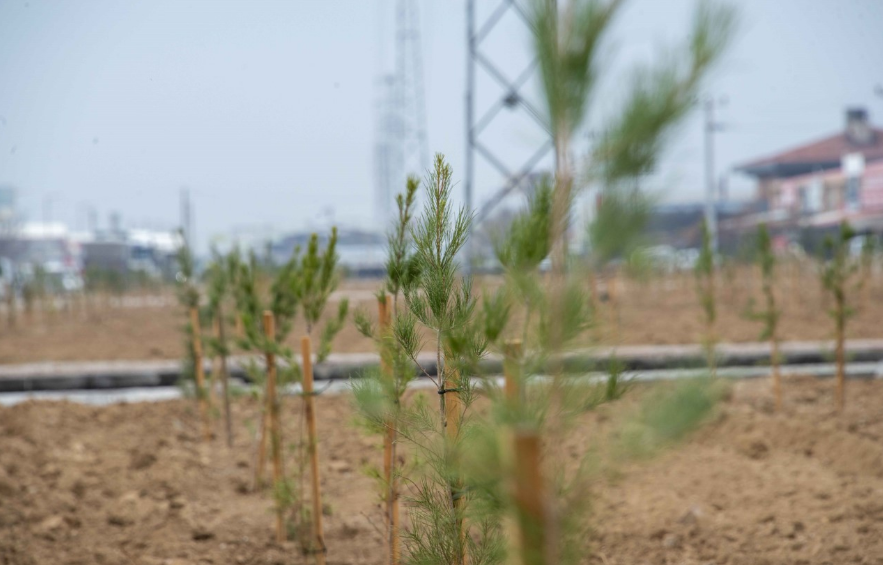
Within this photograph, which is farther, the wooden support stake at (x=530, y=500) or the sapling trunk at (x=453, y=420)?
the sapling trunk at (x=453, y=420)

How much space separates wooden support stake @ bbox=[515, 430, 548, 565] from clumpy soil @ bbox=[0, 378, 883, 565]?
130 cm

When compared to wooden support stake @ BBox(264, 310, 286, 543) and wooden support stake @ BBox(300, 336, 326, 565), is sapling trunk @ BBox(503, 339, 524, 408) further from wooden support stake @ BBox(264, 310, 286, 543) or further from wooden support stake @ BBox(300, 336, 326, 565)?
wooden support stake @ BBox(264, 310, 286, 543)

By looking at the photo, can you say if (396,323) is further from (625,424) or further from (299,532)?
(299,532)

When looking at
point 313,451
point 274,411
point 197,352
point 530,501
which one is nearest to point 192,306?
point 197,352

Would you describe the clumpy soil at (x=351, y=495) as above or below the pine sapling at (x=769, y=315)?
below

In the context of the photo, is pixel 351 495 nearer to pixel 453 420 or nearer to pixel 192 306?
pixel 192 306

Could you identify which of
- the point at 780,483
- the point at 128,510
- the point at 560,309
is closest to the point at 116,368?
the point at 128,510

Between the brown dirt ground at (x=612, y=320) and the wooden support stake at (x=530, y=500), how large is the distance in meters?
5.60

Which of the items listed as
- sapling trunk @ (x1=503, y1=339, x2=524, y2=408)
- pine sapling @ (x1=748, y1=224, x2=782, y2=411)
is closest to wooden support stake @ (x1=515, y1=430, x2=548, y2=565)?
sapling trunk @ (x1=503, y1=339, x2=524, y2=408)

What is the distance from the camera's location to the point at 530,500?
4.34 ft

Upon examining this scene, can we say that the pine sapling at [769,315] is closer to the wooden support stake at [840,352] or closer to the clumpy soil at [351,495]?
the clumpy soil at [351,495]

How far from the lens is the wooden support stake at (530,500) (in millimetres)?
1281

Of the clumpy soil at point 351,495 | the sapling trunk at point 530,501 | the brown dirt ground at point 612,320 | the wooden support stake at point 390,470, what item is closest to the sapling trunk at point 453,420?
the wooden support stake at point 390,470

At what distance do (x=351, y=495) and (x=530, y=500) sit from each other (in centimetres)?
336
